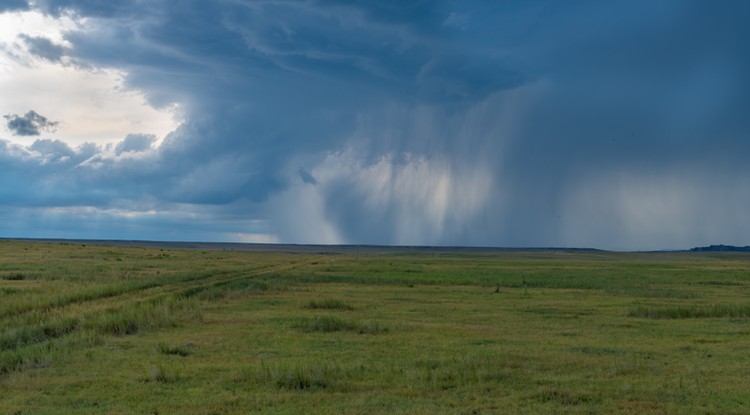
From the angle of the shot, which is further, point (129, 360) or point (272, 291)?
point (272, 291)

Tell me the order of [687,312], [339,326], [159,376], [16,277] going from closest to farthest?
[159,376] → [339,326] → [687,312] → [16,277]

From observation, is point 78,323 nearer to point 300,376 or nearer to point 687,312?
point 300,376

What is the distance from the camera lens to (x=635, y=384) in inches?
625

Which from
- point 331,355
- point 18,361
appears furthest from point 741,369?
point 18,361

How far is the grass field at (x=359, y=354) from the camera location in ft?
→ 47.1

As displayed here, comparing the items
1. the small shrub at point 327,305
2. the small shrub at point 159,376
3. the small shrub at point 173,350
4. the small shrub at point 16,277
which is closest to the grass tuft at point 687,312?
the small shrub at point 327,305

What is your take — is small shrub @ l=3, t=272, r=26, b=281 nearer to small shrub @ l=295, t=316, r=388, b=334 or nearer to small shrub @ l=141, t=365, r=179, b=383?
small shrub @ l=295, t=316, r=388, b=334

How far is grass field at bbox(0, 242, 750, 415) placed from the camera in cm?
1436

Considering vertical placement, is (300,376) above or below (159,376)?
above

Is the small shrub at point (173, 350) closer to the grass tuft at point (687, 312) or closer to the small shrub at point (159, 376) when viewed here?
the small shrub at point (159, 376)

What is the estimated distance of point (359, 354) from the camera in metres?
19.7

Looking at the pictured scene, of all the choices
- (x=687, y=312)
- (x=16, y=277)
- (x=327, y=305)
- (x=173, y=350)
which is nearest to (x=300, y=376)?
(x=173, y=350)

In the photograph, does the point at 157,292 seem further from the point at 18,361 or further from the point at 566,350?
the point at 566,350

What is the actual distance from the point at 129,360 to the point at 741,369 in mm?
16105
